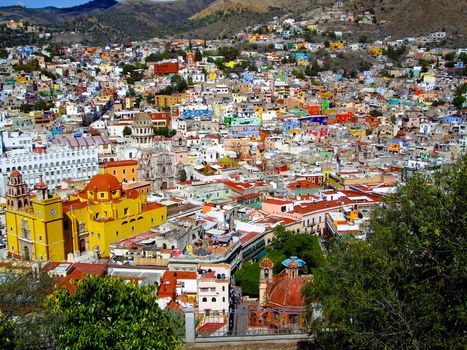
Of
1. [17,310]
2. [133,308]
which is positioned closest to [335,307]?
[133,308]

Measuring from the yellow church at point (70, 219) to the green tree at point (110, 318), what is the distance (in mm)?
10020

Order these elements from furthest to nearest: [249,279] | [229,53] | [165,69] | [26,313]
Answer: [229,53] → [165,69] → [249,279] → [26,313]

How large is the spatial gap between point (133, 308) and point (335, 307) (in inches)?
125

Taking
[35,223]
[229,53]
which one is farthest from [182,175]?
[229,53]

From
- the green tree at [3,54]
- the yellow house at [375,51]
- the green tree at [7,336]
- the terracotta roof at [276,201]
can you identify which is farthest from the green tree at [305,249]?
the yellow house at [375,51]

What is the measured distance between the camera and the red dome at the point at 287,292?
574 inches

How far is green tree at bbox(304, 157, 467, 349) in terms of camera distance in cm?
837

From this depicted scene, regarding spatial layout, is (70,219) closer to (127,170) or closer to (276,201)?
(276,201)

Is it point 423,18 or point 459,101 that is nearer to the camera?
point 459,101

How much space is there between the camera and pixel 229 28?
97.5 m

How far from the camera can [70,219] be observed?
19375 mm

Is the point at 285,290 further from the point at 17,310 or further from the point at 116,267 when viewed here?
the point at 17,310

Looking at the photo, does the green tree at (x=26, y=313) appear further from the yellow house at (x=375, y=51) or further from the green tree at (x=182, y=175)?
the yellow house at (x=375, y=51)

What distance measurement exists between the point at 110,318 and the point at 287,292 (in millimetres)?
7172
